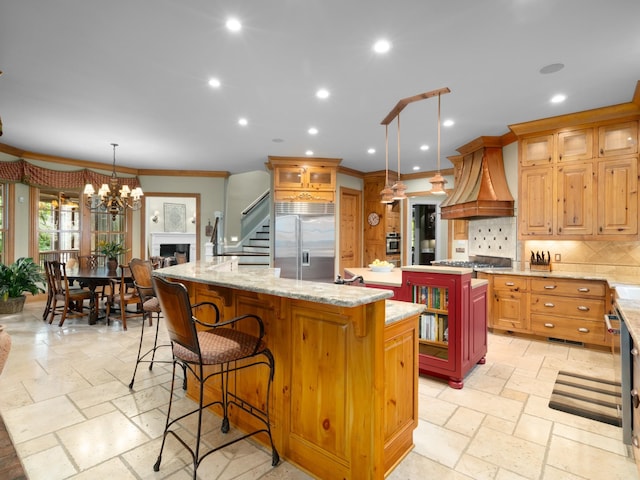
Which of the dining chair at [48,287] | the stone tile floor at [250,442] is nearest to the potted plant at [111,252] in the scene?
the dining chair at [48,287]

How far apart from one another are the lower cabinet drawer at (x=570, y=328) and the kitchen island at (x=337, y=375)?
2945 millimetres

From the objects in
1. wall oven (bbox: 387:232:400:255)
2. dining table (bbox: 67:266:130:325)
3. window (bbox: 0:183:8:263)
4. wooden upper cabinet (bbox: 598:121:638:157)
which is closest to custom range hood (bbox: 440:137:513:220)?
wooden upper cabinet (bbox: 598:121:638:157)

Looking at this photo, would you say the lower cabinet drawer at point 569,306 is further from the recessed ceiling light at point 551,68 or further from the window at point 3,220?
the window at point 3,220

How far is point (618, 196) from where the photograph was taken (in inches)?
150

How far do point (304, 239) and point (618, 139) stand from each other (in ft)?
14.9

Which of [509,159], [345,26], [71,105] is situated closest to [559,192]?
[509,159]

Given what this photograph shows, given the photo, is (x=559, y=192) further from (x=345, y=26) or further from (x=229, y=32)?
(x=229, y=32)

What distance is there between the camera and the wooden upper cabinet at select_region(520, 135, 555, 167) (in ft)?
14.0

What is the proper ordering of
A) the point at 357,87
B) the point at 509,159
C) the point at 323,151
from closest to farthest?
the point at 357,87, the point at 509,159, the point at 323,151

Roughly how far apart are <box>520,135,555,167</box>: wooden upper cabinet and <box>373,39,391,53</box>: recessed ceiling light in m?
2.79

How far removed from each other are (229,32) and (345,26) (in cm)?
86

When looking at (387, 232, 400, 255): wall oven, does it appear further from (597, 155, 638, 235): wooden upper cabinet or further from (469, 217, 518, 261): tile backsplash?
(597, 155, 638, 235): wooden upper cabinet

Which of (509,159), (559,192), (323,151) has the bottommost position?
(559,192)

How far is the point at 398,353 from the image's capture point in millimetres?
1859
